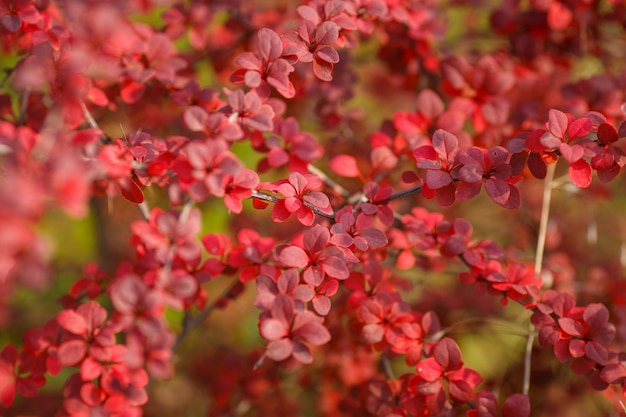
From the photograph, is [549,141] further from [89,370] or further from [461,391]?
[89,370]

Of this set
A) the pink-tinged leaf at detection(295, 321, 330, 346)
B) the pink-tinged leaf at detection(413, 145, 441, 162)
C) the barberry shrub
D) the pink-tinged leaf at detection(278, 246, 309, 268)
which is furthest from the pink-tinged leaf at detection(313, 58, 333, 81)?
the pink-tinged leaf at detection(295, 321, 330, 346)

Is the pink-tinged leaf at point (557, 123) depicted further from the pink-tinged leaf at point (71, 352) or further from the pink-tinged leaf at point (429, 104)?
the pink-tinged leaf at point (71, 352)

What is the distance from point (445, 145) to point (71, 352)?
66 cm

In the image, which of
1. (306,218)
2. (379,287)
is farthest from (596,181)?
(306,218)

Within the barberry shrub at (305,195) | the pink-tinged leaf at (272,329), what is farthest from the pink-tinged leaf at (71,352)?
the pink-tinged leaf at (272,329)

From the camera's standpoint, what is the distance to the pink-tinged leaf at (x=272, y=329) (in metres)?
0.73

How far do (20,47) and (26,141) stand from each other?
1.79 feet

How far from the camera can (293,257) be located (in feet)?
2.65

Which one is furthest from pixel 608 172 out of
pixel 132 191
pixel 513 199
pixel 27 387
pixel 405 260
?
pixel 27 387

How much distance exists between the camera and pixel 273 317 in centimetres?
76

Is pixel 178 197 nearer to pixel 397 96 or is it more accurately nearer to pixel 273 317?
pixel 273 317

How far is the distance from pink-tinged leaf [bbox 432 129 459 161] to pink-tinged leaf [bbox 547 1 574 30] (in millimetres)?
706

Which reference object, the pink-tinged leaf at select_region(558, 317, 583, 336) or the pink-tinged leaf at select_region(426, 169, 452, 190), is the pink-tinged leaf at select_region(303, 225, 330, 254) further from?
the pink-tinged leaf at select_region(558, 317, 583, 336)

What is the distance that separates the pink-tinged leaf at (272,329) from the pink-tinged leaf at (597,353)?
516mm
